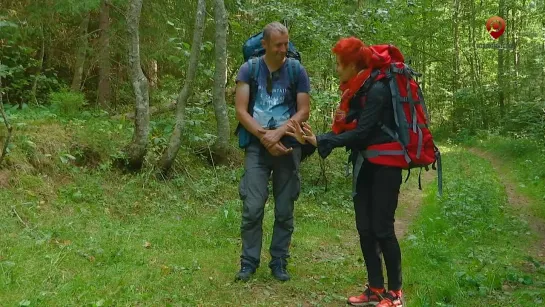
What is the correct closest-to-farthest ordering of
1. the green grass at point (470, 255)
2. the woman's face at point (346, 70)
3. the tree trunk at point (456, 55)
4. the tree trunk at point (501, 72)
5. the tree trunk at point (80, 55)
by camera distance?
the woman's face at point (346, 70)
the green grass at point (470, 255)
the tree trunk at point (80, 55)
the tree trunk at point (501, 72)
the tree trunk at point (456, 55)

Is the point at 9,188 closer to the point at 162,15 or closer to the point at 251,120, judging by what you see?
the point at 251,120

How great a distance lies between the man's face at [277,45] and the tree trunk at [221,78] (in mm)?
3845

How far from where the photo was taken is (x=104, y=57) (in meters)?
11.4

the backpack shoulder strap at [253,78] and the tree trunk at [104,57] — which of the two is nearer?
the backpack shoulder strap at [253,78]

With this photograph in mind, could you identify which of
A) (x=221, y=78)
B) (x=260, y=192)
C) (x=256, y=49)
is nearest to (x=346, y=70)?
(x=256, y=49)

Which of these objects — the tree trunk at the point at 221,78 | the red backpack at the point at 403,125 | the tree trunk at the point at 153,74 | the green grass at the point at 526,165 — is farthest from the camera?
the tree trunk at the point at 153,74

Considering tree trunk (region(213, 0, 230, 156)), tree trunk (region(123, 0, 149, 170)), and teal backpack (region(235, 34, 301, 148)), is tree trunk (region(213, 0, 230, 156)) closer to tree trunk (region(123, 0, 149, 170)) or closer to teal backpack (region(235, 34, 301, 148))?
tree trunk (region(123, 0, 149, 170))

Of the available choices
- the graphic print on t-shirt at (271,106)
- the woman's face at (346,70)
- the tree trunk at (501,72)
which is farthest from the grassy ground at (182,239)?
the tree trunk at (501,72)

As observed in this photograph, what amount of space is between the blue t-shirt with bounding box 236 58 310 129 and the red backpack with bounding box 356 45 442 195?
37.7 inches

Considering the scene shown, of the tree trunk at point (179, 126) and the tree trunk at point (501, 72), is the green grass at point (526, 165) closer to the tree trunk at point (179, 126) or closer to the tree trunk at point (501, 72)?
the tree trunk at point (501, 72)

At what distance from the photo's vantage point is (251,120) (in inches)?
182

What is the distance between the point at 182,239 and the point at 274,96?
2.19 metres

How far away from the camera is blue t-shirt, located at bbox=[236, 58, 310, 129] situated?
470 cm

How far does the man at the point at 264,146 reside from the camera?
15.3ft
